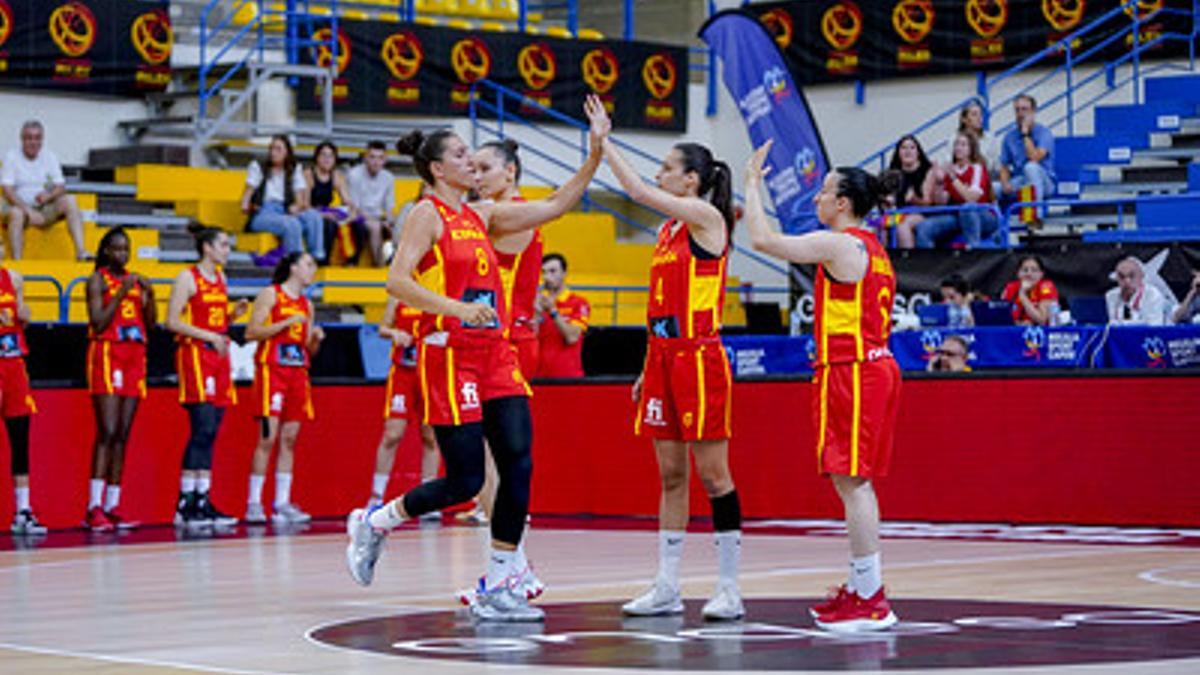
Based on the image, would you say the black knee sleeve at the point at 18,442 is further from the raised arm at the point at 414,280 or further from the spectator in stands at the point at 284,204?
the raised arm at the point at 414,280

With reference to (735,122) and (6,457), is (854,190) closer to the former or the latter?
(6,457)

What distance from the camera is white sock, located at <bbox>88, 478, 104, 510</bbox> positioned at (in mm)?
16531

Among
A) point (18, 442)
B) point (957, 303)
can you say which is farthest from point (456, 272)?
point (957, 303)

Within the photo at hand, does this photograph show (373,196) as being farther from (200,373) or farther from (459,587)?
(459,587)

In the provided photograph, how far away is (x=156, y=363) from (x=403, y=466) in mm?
2279

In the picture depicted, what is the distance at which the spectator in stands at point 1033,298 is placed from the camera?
18078 millimetres

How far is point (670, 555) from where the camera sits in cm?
972

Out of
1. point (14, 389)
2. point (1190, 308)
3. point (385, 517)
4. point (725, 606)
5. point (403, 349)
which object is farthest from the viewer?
point (1190, 308)

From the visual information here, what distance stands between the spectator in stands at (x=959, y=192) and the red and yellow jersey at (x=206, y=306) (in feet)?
25.6

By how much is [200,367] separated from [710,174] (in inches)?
309

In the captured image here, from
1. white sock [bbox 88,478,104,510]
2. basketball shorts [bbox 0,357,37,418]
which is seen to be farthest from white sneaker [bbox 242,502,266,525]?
basketball shorts [bbox 0,357,37,418]

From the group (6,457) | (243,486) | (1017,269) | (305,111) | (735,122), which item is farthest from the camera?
(735,122)

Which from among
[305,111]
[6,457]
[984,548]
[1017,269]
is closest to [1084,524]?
[984,548]

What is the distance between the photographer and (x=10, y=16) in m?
23.4
